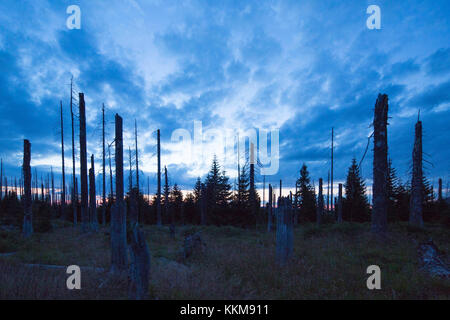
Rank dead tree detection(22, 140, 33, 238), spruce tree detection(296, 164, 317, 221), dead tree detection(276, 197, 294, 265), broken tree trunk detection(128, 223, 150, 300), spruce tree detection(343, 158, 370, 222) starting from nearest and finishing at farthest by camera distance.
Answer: broken tree trunk detection(128, 223, 150, 300) < dead tree detection(276, 197, 294, 265) < dead tree detection(22, 140, 33, 238) < spruce tree detection(343, 158, 370, 222) < spruce tree detection(296, 164, 317, 221)

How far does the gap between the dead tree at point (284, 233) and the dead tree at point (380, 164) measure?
6.10m

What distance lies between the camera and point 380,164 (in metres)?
11.5

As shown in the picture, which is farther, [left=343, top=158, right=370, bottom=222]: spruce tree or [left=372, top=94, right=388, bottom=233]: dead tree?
[left=343, top=158, right=370, bottom=222]: spruce tree

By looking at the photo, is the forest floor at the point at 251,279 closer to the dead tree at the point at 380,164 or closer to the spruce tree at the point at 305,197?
the dead tree at the point at 380,164

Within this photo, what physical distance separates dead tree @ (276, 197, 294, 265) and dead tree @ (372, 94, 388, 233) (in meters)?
6.10

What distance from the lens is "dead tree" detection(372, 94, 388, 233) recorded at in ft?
37.7

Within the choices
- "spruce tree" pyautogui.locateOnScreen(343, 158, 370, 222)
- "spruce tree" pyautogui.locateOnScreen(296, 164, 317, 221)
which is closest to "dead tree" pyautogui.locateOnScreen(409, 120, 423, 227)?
"spruce tree" pyautogui.locateOnScreen(343, 158, 370, 222)

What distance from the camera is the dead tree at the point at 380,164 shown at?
37.7 ft

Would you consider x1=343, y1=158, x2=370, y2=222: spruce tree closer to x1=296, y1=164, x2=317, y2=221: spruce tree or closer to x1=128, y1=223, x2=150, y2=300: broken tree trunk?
x1=296, y1=164, x2=317, y2=221: spruce tree
